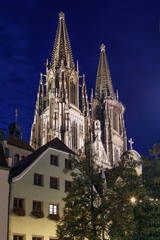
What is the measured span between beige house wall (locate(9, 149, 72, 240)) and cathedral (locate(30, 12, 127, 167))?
50.9 meters

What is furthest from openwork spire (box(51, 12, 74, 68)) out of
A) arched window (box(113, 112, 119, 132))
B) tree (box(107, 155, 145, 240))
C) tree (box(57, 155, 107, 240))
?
tree (box(57, 155, 107, 240))

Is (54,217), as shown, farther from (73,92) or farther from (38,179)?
(73,92)

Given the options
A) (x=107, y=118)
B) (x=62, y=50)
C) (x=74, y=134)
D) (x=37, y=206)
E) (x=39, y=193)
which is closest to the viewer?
(x=37, y=206)

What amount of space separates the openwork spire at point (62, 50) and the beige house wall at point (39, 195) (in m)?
74.6

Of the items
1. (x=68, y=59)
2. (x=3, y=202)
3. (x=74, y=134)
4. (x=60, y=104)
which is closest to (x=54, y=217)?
(x=3, y=202)

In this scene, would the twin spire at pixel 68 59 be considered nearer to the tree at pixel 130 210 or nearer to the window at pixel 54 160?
the window at pixel 54 160

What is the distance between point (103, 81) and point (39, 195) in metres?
99.6

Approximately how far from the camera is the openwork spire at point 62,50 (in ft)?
339

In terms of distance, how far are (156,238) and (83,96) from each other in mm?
76478

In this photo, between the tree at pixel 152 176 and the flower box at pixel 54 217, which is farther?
the tree at pixel 152 176

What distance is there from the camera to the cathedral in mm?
86625

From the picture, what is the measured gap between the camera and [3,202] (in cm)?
2492

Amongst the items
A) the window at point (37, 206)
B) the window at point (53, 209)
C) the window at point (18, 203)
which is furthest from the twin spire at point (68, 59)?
the window at point (18, 203)

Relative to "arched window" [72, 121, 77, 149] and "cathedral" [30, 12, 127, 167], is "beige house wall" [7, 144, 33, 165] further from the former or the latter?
"arched window" [72, 121, 77, 149]
